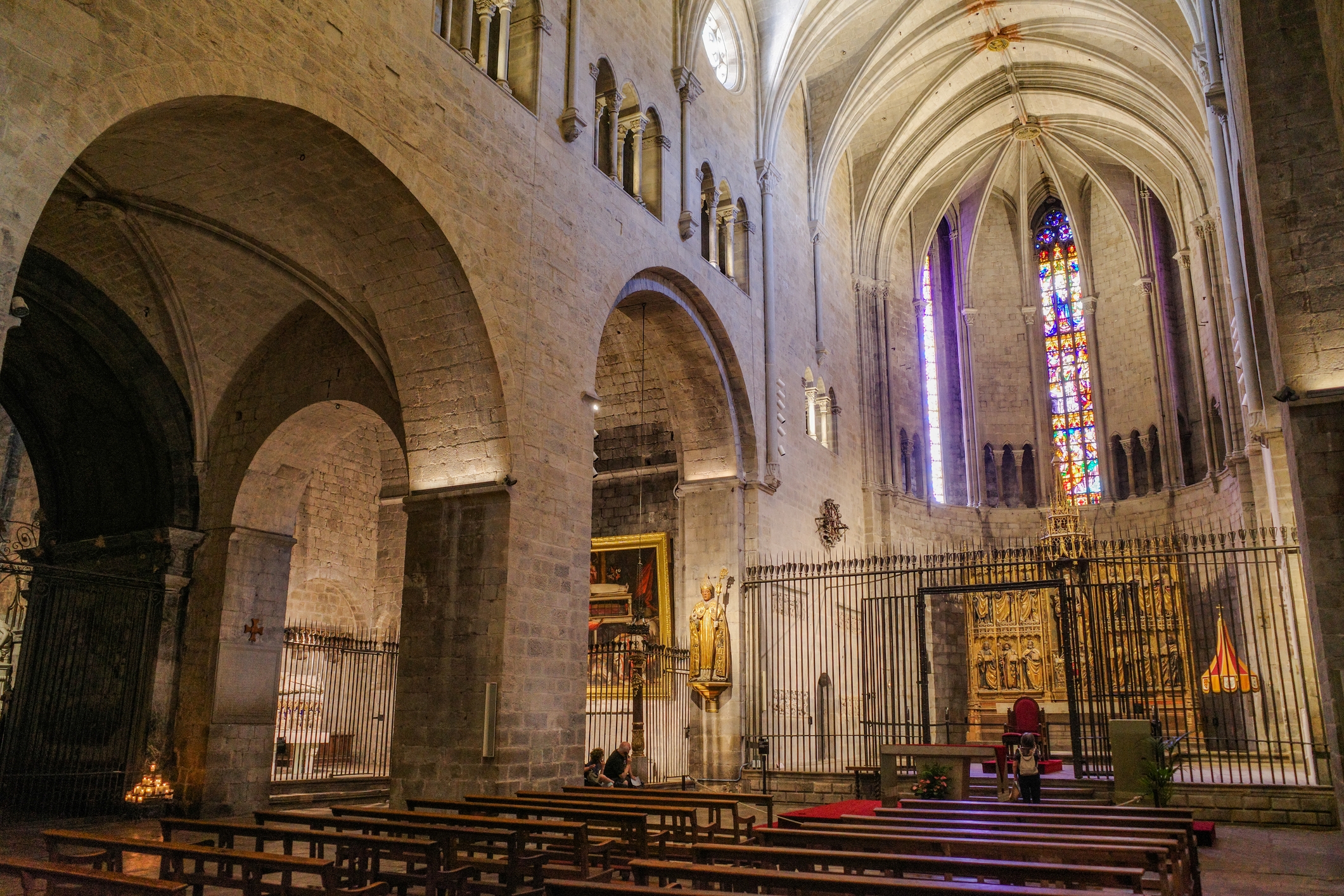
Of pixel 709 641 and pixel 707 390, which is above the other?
pixel 707 390

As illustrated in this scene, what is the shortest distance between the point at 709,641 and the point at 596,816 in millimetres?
8404

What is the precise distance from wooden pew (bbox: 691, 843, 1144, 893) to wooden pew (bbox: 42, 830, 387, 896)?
203 centimetres

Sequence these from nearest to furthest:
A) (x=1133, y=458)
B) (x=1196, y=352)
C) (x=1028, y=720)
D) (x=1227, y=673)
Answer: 1. (x=1227, y=673)
2. (x=1028, y=720)
3. (x=1196, y=352)
4. (x=1133, y=458)

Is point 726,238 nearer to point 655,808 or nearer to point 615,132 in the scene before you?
point 615,132

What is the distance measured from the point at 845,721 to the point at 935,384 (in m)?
11.0

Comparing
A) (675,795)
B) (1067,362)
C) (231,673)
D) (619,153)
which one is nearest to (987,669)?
(1067,362)

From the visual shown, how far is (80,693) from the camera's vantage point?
43.1ft

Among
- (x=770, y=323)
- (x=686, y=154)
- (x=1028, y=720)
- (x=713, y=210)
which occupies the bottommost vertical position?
(x=1028, y=720)

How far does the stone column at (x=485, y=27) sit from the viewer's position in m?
11.1

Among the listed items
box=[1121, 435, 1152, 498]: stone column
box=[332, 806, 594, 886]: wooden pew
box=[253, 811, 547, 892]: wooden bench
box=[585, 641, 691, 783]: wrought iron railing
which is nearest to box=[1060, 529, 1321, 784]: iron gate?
box=[1121, 435, 1152, 498]: stone column

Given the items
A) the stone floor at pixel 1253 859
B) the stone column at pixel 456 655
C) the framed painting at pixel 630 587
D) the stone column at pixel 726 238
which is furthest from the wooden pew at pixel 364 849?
the stone column at pixel 726 238

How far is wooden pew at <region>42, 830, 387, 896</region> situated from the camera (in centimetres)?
552

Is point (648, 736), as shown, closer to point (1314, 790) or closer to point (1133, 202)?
point (1314, 790)

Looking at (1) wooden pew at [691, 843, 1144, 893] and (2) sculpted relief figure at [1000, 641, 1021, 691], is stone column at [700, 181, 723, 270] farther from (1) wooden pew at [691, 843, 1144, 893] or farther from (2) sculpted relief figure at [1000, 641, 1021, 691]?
(1) wooden pew at [691, 843, 1144, 893]
